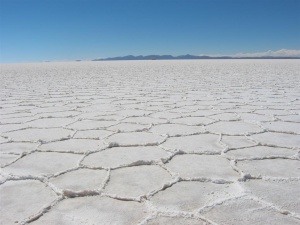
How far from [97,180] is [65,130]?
0.87 meters

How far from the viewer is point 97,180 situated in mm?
1241

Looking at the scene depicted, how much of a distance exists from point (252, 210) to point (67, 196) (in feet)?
1.89

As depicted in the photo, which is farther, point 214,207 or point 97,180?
point 97,180

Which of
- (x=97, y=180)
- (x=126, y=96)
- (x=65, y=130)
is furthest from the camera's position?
(x=126, y=96)

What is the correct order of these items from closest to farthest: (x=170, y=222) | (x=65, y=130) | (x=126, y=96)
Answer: (x=170, y=222) → (x=65, y=130) → (x=126, y=96)

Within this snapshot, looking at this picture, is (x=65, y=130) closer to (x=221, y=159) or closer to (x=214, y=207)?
(x=221, y=159)

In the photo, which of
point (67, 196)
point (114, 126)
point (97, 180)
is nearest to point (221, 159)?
point (97, 180)

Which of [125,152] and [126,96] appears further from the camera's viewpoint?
[126,96]

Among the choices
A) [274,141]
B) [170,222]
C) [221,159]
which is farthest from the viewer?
[274,141]

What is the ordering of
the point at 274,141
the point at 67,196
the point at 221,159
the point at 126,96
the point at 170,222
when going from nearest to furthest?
the point at 170,222 → the point at 67,196 → the point at 221,159 → the point at 274,141 → the point at 126,96

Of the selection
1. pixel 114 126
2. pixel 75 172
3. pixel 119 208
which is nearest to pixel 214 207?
pixel 119 208

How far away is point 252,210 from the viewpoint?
1.00m

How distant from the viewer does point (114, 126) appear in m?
2.12

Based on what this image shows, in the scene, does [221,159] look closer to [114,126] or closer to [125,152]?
[125,152]
